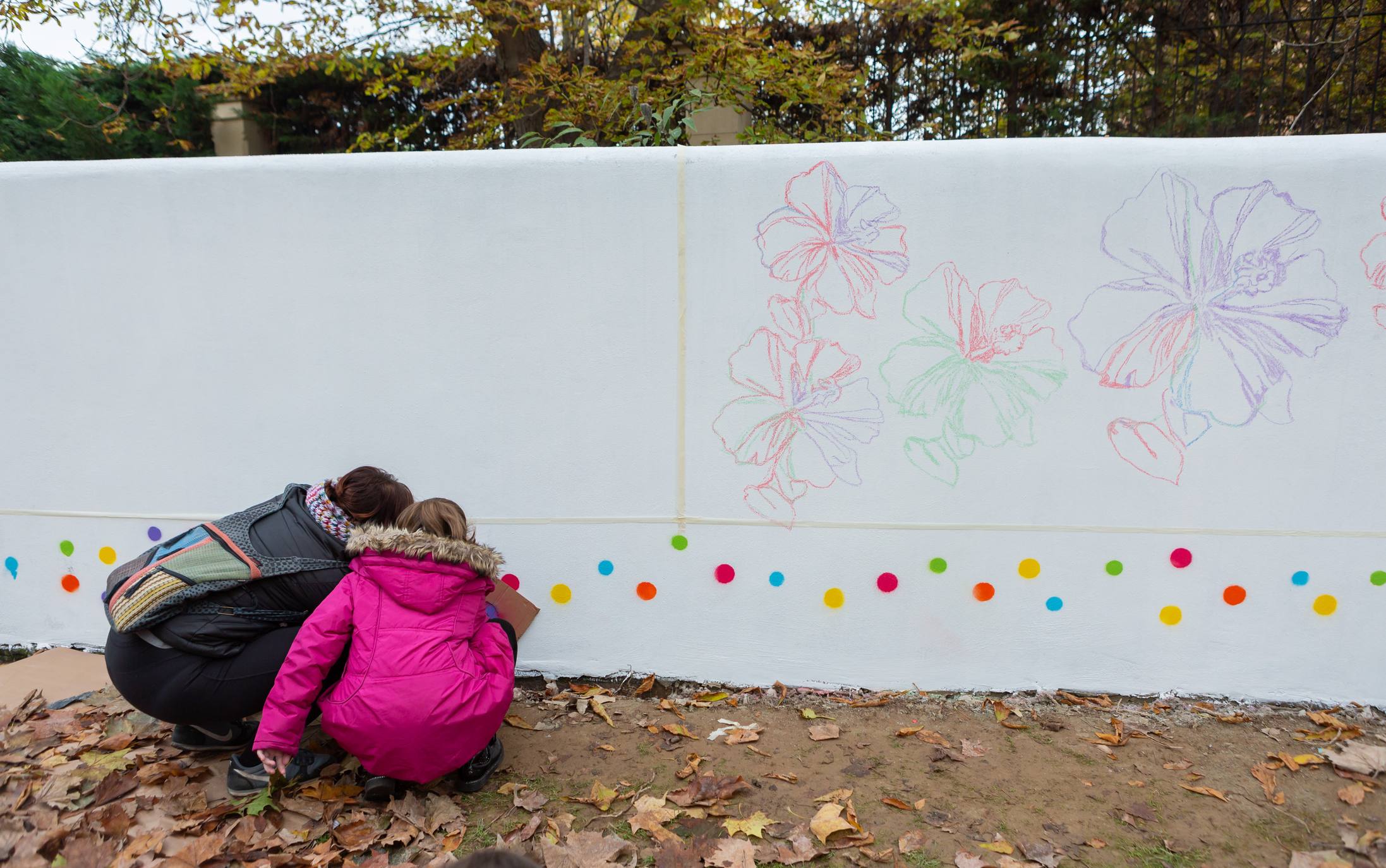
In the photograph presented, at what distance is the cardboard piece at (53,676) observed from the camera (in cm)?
338

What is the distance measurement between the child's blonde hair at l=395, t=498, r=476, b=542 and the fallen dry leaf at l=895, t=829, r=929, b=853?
165 centimetres

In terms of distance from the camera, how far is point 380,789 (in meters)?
2.75

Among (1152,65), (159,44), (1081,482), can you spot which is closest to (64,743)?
(1081,482)

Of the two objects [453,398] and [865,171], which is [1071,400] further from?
[453,398]

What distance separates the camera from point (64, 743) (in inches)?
120

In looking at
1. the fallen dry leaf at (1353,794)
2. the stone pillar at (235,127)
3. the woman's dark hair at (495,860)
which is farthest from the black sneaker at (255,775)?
the stone pillar at (235,127)

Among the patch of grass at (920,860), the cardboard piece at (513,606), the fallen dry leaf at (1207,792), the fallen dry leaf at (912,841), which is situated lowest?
the patch of grass at (920,860)

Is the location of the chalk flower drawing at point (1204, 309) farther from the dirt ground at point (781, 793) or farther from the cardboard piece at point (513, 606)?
the cardboard piece at point (513, 606)

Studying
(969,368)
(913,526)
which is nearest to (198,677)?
(913,526)

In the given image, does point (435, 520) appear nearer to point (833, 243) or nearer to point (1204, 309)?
point (833, 243)

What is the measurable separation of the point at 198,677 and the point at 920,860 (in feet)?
7.55

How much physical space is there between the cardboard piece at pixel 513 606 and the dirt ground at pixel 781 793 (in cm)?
33

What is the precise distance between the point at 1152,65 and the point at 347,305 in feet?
21.1

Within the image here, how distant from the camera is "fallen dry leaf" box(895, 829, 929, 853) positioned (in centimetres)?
259
